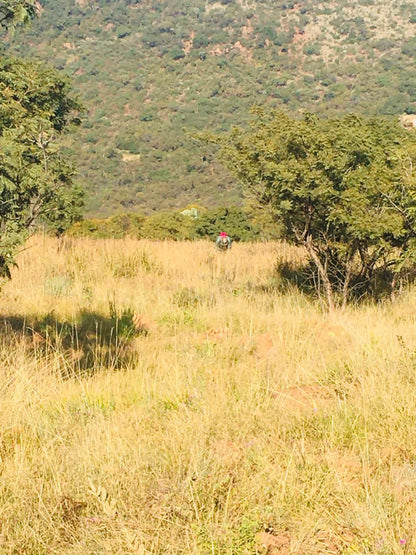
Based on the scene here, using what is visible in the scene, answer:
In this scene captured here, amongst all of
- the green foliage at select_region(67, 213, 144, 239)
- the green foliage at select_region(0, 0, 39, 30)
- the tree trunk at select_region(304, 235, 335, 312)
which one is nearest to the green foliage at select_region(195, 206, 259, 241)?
the green foliage at select_region(67, 213, 144, 239)

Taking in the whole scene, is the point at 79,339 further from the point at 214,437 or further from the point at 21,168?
the point at 214,437

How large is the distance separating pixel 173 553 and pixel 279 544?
1.63 ft

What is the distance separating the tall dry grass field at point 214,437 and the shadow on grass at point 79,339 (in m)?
0.03

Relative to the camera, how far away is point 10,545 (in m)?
2.50

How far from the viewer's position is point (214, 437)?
136 inches

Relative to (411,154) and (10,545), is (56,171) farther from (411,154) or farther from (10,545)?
(411,154)

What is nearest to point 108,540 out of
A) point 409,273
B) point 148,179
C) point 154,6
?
point 409,273

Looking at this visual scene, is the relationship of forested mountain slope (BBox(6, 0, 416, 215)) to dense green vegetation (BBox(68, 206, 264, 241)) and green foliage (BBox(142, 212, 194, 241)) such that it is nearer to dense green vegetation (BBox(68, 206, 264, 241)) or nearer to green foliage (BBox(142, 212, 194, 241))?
green foliage (BBox(142, 212, 194, 241))

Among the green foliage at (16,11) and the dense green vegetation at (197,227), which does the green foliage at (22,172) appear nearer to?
the green foliage at (16,11)

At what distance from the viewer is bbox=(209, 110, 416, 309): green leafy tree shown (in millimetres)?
7039

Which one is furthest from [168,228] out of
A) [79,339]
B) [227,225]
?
[79,339]

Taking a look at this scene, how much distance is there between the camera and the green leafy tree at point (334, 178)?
7.04m

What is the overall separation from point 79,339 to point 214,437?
321 cm

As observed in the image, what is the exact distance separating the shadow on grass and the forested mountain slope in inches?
1577
